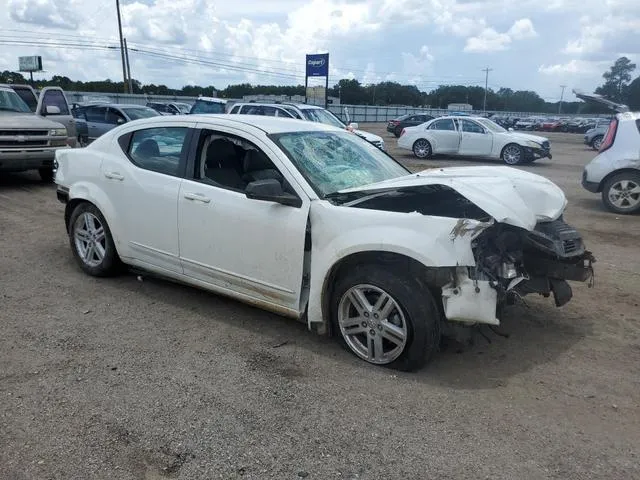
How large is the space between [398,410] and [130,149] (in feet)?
11.5

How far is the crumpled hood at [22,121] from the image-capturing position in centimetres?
1059

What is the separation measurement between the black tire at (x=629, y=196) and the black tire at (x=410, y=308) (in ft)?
26.1

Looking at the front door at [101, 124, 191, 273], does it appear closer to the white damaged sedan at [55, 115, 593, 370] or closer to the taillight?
the white damaged sedan at [55, 115, 593, 370]

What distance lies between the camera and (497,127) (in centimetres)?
1986

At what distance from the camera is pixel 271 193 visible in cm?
405

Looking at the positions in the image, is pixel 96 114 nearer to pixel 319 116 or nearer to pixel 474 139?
pixel 319 116

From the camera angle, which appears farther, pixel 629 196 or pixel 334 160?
pixel 629 196

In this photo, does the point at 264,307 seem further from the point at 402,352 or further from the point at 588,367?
the point at 588,367

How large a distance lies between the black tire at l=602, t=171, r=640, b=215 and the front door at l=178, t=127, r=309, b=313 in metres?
7.94

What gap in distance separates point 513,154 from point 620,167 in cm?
923

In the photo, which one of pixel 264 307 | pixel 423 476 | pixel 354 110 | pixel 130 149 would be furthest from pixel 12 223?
pixel 354 110

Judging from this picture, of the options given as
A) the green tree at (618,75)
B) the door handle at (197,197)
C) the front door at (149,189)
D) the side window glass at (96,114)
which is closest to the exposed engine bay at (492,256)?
the door handle at (197,197)

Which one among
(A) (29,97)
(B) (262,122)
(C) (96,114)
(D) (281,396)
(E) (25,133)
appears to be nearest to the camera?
(D) (281,396)

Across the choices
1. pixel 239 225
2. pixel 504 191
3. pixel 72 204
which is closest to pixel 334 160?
pixel 239 225
